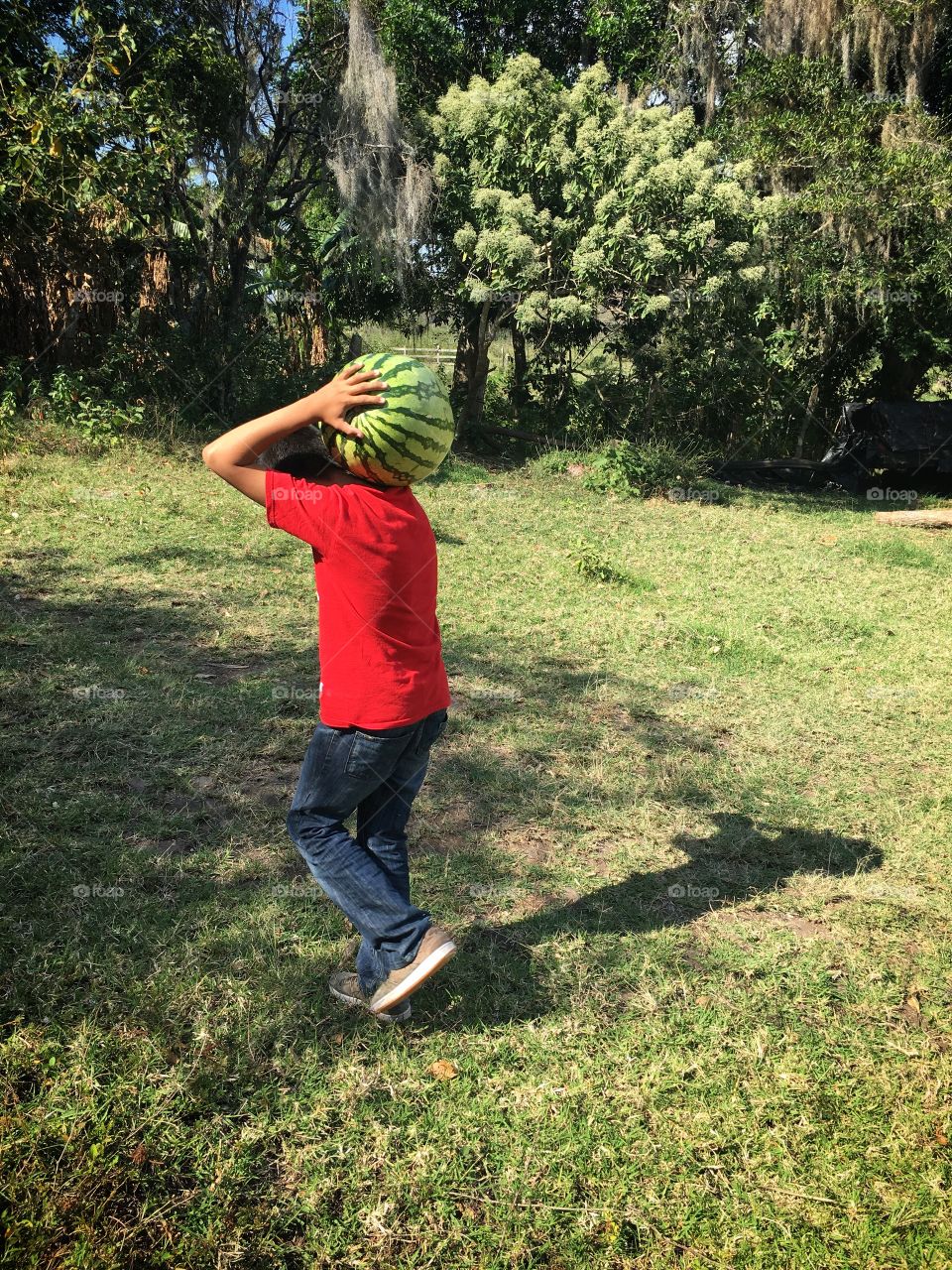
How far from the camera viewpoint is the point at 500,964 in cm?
309

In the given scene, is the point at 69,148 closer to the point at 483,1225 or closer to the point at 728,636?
the point at 728,636

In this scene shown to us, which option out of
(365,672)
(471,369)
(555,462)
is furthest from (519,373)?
(365,672)

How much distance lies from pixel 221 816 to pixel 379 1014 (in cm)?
138

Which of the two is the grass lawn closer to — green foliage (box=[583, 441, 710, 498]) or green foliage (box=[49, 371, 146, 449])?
green foliage (box=[49, 371, 146, 449])

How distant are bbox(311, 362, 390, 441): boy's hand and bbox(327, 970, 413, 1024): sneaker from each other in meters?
1.68

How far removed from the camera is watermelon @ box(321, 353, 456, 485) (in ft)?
6.91

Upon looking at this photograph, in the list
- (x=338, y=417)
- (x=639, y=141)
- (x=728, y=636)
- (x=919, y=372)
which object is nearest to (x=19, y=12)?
(x=639, y=141)

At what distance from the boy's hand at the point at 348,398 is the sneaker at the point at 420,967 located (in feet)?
4.50

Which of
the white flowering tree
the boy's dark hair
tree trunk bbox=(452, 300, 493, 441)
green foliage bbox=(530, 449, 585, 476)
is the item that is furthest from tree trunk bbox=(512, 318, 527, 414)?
the boy's dark hair

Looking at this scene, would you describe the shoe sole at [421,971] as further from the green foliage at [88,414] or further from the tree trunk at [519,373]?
the tree trunk at [519,373]

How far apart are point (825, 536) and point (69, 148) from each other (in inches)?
350

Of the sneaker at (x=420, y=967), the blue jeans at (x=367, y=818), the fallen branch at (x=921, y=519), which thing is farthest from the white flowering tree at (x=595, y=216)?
the sneaker at (x=420, y=967)

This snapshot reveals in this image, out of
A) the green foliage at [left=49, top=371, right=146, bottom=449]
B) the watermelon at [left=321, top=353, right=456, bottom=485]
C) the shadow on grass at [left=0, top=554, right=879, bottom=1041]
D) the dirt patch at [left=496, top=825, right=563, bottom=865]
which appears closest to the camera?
the watermelon at [left=321, top=353, right=456, bottom=485]

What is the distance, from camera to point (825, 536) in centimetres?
1021
